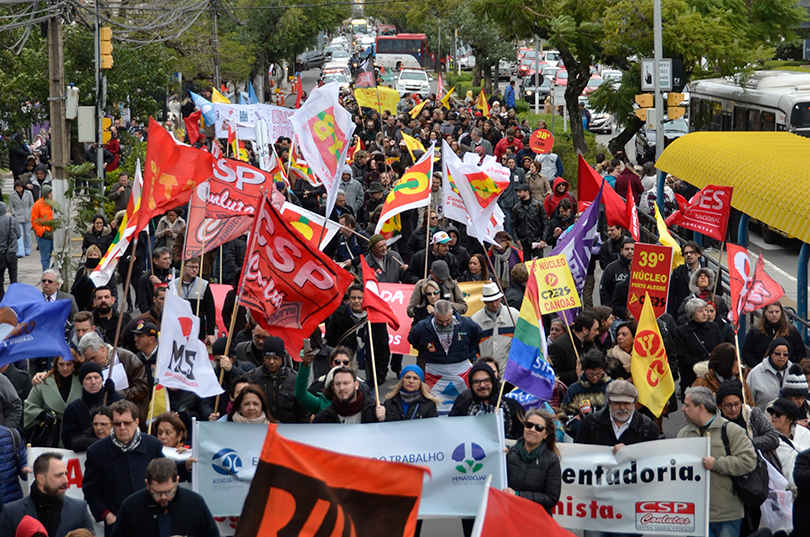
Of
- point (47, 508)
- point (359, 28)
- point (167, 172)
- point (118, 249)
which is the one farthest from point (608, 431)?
point (359, 28)

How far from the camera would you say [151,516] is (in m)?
5.75

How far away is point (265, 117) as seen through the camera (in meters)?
19.8

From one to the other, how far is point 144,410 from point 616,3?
22761mm

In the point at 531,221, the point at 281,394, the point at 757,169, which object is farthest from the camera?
the point at 531,221

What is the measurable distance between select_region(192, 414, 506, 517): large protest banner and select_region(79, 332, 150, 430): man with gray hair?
1.23 meters

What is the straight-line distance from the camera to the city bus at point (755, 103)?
776 inches

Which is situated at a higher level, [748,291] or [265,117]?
[265,117]

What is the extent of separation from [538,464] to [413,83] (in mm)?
45403

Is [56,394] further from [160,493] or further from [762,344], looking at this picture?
[762,344]

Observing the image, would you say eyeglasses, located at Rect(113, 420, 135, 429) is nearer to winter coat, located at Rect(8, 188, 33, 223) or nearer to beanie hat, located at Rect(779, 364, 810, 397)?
beanie hat, located at Rect(779, 364, 810, 397)

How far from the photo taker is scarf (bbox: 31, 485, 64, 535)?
6.06 m

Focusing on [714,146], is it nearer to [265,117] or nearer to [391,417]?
[265,117]

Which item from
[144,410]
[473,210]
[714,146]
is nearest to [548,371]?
[144,410]

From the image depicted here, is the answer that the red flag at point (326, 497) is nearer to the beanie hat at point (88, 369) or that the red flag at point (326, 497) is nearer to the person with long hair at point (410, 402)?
the person with long hair at point (410, 402)
